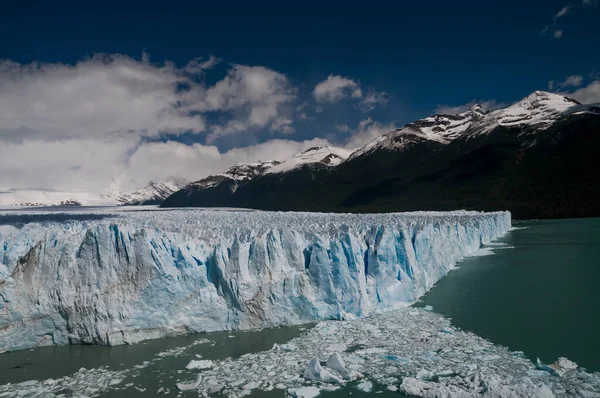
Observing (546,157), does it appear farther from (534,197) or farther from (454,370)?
(454,370)

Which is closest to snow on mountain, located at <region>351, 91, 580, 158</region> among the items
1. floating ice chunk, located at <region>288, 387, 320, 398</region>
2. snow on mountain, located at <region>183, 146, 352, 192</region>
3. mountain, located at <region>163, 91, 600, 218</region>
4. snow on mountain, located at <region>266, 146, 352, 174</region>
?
mountain, located at <region>163, 91, 600, 218</region>

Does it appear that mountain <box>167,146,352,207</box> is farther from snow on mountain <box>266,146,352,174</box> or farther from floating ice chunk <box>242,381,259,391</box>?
floating ice chunk <box>242,381,259,391</box>

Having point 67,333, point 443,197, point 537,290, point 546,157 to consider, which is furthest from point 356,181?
point 67,333

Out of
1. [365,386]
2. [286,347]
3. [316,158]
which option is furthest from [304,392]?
[316,158]

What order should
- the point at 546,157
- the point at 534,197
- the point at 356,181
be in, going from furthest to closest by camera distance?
the point at 356,181
the point at 546,157
the point at 534,197

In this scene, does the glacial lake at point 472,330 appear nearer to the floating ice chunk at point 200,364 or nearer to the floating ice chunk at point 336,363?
the floating ice chunk at point 200,364

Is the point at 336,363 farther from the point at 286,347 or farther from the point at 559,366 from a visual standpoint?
the point at 559,366
